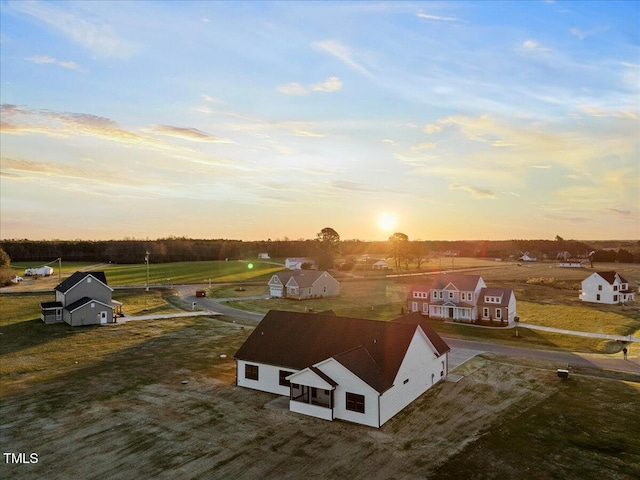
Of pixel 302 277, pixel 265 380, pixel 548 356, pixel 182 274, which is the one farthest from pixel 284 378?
pixel 182 274

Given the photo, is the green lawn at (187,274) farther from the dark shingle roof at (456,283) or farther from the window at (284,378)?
the window at (284,378)

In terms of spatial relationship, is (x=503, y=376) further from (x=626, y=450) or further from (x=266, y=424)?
(x=266, y=424)

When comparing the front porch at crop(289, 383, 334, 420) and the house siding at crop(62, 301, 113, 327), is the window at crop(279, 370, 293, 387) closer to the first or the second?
the front porch at crop(289, 383, 334, 420)

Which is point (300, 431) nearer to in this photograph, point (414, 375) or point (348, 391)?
point (348, 391)

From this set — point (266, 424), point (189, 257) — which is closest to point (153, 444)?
point (266, 424)

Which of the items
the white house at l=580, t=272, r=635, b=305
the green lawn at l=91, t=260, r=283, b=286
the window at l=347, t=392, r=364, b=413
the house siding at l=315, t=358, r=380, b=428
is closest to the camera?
the house siding at l=315, t=358, r=380, b=428

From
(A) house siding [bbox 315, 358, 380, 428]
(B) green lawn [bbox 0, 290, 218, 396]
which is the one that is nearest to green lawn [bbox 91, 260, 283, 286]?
(B) green lawn [bbox 0, 290, 218, 396]
